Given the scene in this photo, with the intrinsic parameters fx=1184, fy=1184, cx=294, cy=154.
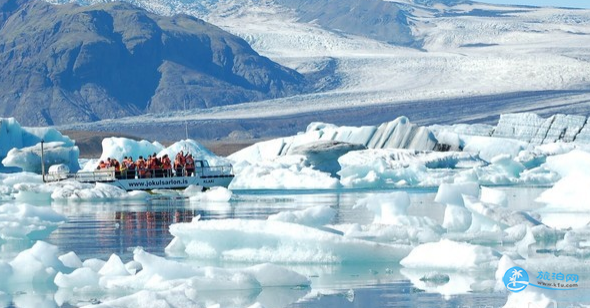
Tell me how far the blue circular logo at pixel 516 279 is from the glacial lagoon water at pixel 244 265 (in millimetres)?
197

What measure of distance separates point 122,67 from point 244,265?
346 ft

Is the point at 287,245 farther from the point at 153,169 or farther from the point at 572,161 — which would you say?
the point at 153,169

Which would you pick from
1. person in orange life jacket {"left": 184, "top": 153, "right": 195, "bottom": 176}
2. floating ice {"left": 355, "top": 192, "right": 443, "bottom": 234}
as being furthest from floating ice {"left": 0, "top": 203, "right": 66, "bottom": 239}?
person in orange life jacket {"left": 184, "top": 153, "right": 195, "bottom": 176}

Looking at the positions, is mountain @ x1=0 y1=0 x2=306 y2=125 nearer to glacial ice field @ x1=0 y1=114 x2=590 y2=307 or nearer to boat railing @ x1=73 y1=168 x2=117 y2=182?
boat railing @ x1=73 y1=168 x2=117 y2=182

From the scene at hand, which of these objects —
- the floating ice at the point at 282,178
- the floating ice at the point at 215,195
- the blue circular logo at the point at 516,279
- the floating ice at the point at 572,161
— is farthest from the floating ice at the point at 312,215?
the floating ice at the point at 282,178

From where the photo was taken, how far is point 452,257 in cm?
866

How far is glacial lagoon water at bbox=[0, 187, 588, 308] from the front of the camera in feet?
24.5

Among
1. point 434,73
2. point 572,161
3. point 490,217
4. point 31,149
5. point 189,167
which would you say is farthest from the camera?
point 434,73

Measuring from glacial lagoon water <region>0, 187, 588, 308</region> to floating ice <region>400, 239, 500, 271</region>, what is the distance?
105mm

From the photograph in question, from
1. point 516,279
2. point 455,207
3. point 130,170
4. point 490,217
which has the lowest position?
point 516,279

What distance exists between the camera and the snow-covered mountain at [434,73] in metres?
69.5

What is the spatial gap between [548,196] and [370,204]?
5824mm

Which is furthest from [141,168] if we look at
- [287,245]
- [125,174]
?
[287,245]

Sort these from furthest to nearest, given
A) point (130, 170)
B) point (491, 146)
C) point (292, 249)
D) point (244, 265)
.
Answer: point (491, 146) < point (130, 170) < point (292, 249) < point (244, 265)
